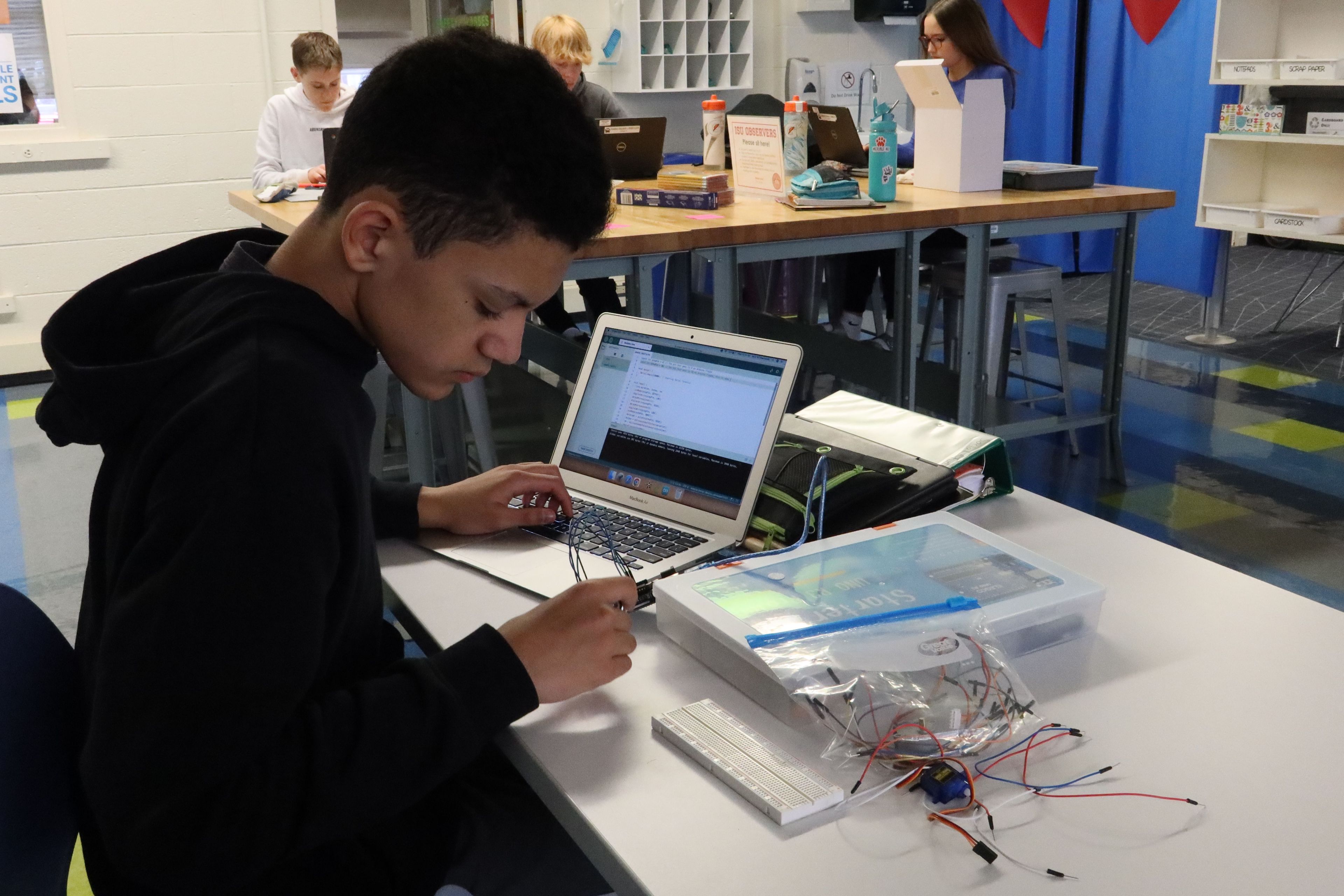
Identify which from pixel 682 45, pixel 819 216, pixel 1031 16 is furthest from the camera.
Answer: pixel 1031 16

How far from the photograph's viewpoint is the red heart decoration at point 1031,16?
20.5 feet

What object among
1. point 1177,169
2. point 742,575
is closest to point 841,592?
point 742,575

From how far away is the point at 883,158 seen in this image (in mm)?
3115

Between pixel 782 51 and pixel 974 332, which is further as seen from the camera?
pixel 782 51

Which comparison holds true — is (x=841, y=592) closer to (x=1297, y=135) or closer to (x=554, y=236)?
(x=554, y=236)

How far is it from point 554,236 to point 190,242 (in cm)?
37

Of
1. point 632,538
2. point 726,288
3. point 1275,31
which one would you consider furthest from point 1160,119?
point 632,538

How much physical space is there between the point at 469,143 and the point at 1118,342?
296 centimetres

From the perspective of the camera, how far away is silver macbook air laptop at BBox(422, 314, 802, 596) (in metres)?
1.22

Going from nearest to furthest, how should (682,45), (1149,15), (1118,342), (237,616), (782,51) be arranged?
(237,616), (1118,342), (1149,15), (682,45), (782,51)

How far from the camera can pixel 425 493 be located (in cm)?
129

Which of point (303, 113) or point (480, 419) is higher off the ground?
point (303, 113)

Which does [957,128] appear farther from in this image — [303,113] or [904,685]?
[904,685]

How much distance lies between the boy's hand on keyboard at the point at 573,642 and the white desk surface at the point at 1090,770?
0.10ft
